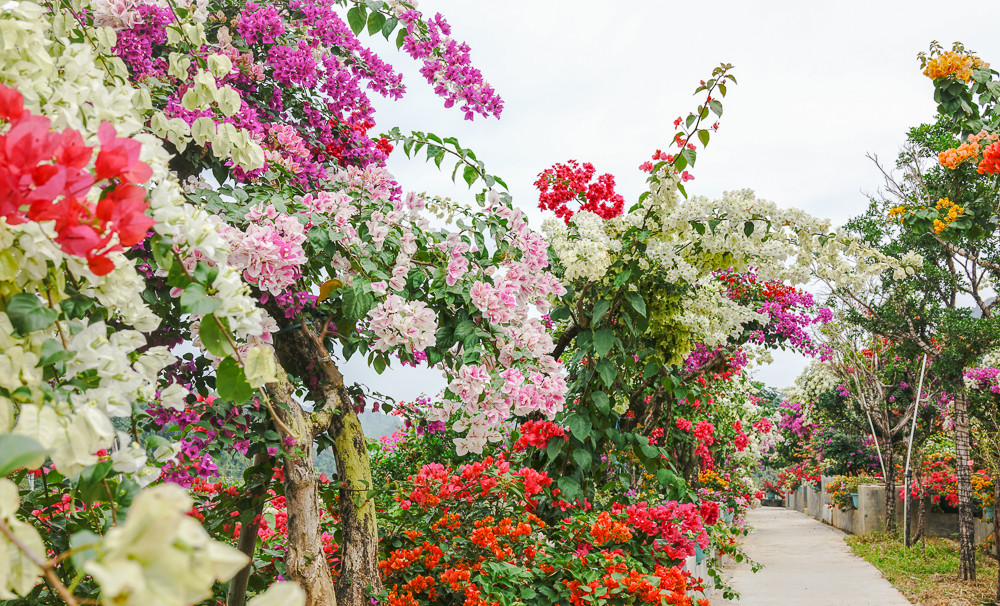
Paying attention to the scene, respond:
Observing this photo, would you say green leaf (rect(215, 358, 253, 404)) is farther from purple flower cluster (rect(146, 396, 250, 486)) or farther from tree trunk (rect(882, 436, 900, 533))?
tree trunk (rect(882, 436, 900, 533))

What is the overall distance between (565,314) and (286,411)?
1612 mm

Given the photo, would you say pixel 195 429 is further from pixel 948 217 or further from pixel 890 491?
pixel 890 491

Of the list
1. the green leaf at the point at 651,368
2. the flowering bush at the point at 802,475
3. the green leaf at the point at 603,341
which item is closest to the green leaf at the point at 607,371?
the green leaf at the point at 603,341

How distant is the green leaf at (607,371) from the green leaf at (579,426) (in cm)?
23

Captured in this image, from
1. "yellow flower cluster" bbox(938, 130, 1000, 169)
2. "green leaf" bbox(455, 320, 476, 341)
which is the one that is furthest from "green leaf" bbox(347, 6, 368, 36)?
"yellow flower cluster" bbox(938, 130, 1000, 169)

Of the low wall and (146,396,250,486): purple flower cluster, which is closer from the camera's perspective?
(146,396,250,486): purple flower cluster

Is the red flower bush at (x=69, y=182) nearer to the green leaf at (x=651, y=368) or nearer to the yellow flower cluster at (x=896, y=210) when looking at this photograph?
the green leaf at (x=651, y=368)

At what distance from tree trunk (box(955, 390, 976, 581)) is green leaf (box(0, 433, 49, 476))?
8.24 meters

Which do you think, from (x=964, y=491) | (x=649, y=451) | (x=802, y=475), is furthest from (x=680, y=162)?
(x=802, y=475)

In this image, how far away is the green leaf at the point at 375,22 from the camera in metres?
2.24

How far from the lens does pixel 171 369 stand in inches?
96.3

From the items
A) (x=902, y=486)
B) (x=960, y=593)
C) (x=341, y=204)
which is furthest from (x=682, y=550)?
(x=902, y=486)

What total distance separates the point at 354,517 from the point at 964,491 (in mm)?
7249

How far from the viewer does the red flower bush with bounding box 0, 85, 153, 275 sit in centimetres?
70
